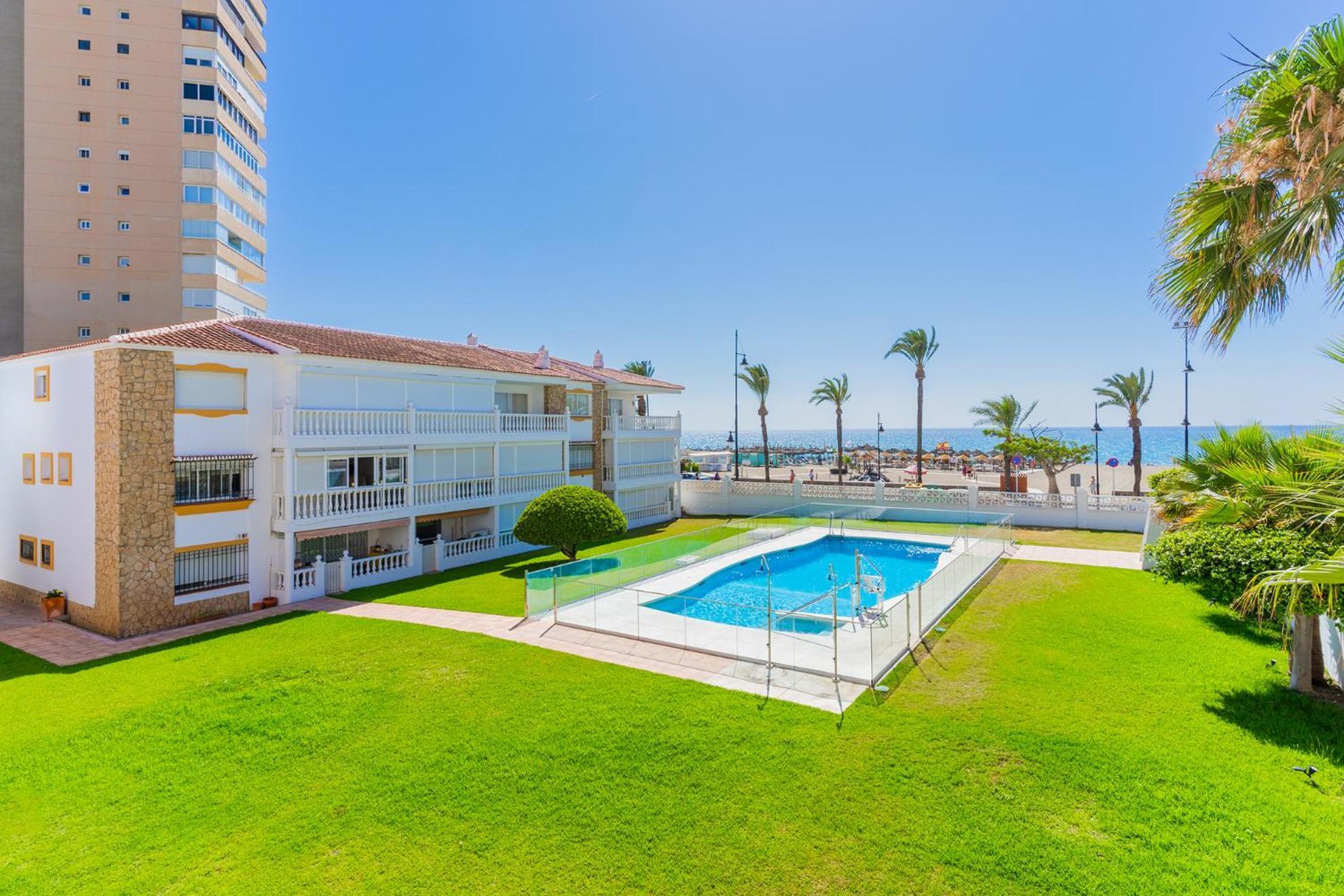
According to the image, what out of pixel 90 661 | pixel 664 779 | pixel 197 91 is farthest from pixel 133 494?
pixel 197 91

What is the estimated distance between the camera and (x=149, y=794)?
8.27 m

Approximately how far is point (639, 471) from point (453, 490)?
1255 centimetres

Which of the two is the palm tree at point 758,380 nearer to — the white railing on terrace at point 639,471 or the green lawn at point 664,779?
the white railing on terrace at point 639,471

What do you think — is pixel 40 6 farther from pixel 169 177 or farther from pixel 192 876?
pixel 192 876

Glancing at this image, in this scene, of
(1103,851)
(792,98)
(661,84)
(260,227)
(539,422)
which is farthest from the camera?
(260,227)

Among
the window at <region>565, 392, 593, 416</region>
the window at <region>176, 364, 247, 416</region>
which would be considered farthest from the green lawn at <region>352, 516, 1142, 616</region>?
the window at <region>565, 392, 593, 416</region>

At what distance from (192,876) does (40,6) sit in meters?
54.4

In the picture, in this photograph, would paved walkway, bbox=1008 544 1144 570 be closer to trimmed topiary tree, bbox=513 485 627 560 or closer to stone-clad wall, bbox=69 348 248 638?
trimmed topiary tree, bbox=513 485 627 560

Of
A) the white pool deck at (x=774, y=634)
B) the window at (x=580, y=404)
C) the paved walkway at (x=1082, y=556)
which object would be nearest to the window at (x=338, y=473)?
the white pool deck at (x=774, y=634)

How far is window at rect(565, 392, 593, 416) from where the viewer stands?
101 feet

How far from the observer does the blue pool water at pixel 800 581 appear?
530 inches

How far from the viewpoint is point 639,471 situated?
34000mm

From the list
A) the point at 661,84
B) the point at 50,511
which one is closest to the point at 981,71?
the point at 661,84

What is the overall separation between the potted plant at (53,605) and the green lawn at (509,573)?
736 cm
